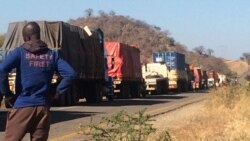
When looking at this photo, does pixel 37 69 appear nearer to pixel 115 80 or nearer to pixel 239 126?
pixel 239 126

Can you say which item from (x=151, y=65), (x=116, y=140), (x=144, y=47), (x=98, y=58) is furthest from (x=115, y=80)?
(x=144, y=47)

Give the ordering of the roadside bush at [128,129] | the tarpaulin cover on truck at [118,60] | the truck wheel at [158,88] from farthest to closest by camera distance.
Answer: the truck wheel at [158,88] → the tarpaulin cover on truck at [118,60] → the roadside bush at [128,129]

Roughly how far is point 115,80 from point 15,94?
30.7m

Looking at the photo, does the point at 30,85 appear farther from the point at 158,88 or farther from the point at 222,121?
the point at 158,88

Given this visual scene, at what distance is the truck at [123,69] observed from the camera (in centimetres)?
3750

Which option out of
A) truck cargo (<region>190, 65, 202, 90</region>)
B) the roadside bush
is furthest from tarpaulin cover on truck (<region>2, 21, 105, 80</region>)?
truck cargo (<region>190, 65, 202, 90</region>)

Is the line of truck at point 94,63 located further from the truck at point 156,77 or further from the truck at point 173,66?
the truck at point 173,66

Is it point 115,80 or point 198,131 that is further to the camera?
point 115,80

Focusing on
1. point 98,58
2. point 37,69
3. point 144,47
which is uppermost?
point 144,47

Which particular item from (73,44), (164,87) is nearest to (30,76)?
(73,44)

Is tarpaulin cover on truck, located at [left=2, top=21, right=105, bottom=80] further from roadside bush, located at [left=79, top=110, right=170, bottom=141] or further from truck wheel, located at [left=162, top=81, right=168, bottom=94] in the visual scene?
truck wheel, located at [left=162, top=81, right=168, bottom=94]

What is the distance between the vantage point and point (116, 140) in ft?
28.2

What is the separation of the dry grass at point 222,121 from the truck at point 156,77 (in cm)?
2580

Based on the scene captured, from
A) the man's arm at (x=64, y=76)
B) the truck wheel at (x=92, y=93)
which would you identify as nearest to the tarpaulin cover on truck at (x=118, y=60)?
the truck wheel at (x=92, y=93)
